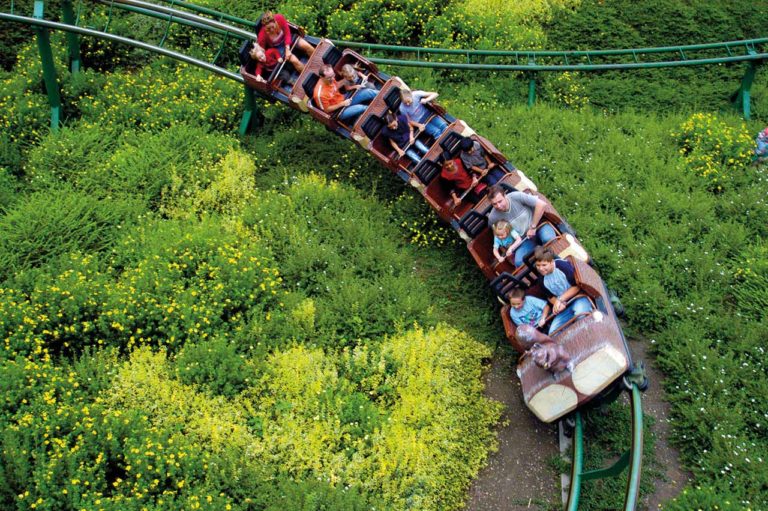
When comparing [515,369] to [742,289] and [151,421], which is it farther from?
[151,421]

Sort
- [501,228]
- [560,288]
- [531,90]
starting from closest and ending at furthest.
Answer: [560,288]
[501,228]
[531,90]

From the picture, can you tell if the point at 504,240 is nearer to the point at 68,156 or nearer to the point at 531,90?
the point at 531,90

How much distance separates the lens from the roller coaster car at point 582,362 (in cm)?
646

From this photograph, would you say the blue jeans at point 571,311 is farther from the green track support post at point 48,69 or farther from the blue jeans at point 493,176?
the green track support post at point 48,69

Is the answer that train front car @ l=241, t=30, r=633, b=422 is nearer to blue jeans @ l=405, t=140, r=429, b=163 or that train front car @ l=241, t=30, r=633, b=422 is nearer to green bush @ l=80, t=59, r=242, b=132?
blue jeans @ l=405, t=140, r=429, b=163

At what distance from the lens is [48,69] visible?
33.3 feet

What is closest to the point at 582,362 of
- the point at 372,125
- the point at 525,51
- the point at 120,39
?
the point at 372,125

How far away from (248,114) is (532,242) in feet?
14.9

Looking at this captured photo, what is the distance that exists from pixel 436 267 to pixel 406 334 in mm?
1276

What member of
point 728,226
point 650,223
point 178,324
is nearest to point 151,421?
point 178,324

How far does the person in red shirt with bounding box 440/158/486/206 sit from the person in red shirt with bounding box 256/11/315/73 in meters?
2.44

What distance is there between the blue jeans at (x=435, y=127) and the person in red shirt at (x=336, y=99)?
78 centimetres

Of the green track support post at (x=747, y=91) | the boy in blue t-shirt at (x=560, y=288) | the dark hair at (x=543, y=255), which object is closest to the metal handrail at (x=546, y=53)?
the green track support post at (x=747, y=91)

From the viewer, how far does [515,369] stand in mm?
7863
